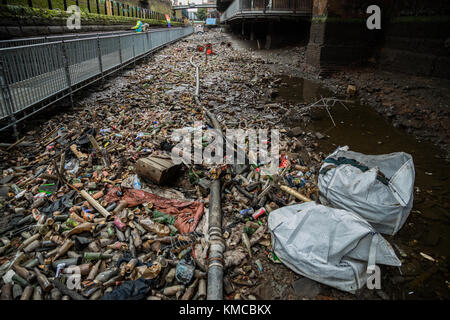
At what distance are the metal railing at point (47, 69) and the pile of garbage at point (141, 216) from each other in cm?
61

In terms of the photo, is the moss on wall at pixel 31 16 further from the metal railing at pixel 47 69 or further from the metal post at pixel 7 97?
the metal post at pixel 7 97

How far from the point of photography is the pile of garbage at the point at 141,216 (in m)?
2.32

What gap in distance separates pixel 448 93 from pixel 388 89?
155 centimetres

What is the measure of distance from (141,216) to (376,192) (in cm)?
277

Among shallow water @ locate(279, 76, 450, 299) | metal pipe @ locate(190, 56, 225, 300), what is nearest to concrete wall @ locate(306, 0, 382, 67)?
shallow water @ locate(279, 76, 450, 299)

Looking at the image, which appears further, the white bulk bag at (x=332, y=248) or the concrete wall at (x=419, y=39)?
the concrete wall at (x=419, y=39)

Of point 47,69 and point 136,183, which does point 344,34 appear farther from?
point 136,183

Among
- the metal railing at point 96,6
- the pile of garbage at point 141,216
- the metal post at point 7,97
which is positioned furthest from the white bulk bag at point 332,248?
the metal railing at point 96,6

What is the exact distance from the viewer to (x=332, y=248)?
2.31 metres

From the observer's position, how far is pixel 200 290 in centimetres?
227

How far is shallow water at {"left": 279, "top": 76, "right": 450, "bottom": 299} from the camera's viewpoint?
98.5 inches

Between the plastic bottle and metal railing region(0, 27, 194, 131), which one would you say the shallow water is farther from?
metal railing region(0, 27, 194, 131)

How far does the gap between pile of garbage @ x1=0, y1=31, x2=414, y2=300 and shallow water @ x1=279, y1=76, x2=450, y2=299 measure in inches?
14.4
